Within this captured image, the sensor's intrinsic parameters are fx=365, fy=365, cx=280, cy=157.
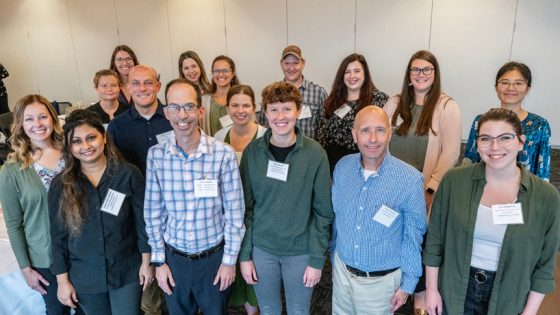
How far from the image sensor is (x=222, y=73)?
124 inches

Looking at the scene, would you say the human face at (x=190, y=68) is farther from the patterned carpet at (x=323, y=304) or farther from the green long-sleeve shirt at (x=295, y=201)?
the patterned carpet at (x=323, y=304)

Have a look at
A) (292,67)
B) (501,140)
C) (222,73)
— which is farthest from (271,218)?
(222,73)

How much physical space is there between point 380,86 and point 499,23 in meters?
1.90

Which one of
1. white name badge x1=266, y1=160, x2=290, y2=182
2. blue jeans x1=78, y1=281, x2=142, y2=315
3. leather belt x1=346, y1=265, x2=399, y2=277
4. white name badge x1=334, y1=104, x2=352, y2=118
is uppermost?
white name badge x1=334, y1=104, x2=352, y2=118

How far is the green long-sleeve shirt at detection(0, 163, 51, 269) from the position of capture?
71.5 inches

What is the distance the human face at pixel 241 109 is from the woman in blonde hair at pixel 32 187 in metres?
1.01

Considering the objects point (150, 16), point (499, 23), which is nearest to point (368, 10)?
point (499, 23)

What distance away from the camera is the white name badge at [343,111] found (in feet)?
8.89

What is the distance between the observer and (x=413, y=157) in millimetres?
2350

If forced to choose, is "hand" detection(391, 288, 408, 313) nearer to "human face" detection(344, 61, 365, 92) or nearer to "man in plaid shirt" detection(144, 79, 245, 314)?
"man in plaid shirt" detection(144, 79, 245, 314)

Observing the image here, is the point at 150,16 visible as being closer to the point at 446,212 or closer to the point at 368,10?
the point at 368,10

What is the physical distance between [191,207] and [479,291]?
133cm

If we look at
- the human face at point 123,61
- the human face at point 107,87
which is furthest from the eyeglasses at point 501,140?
the human face at point 123,61

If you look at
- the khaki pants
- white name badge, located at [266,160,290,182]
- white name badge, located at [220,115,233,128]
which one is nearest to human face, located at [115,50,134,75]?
white name badge, located at [220,115,233,128]
